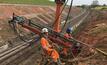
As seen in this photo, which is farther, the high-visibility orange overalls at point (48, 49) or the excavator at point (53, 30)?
the excavator at point (53, 30)

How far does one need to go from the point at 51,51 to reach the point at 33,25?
8220 mm

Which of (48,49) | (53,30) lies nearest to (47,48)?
(48,49)

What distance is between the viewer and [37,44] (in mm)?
27828

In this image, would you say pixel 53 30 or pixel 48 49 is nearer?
pixel 48 49

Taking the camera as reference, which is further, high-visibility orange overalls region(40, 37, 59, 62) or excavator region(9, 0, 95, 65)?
excavator region(9, 0, 95, 65)

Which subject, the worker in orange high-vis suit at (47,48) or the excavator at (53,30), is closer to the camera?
the worker in orange high-vis suit at (47,48)

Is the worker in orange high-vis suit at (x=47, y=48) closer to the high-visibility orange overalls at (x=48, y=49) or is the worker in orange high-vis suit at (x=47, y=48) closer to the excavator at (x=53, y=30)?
the high-visibility orange overalls at (x=48, y=49)

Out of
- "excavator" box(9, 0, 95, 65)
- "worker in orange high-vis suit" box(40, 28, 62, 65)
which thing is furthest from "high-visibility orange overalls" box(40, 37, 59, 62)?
"excavator" box(9, 0, 95, 65)

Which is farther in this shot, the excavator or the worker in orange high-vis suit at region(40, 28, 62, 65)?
the excavator

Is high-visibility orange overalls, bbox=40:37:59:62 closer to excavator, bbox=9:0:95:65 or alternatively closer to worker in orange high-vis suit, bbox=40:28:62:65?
worker in orange high-vis suit, bbox=40:28:62:65

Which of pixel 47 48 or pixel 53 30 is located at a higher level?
pixel 47 48

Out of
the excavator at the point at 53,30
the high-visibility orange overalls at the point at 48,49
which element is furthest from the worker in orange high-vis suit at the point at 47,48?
the excavator at the point at 53,30

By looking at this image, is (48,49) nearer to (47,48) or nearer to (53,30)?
(47,48)

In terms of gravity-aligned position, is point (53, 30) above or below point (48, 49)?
below
